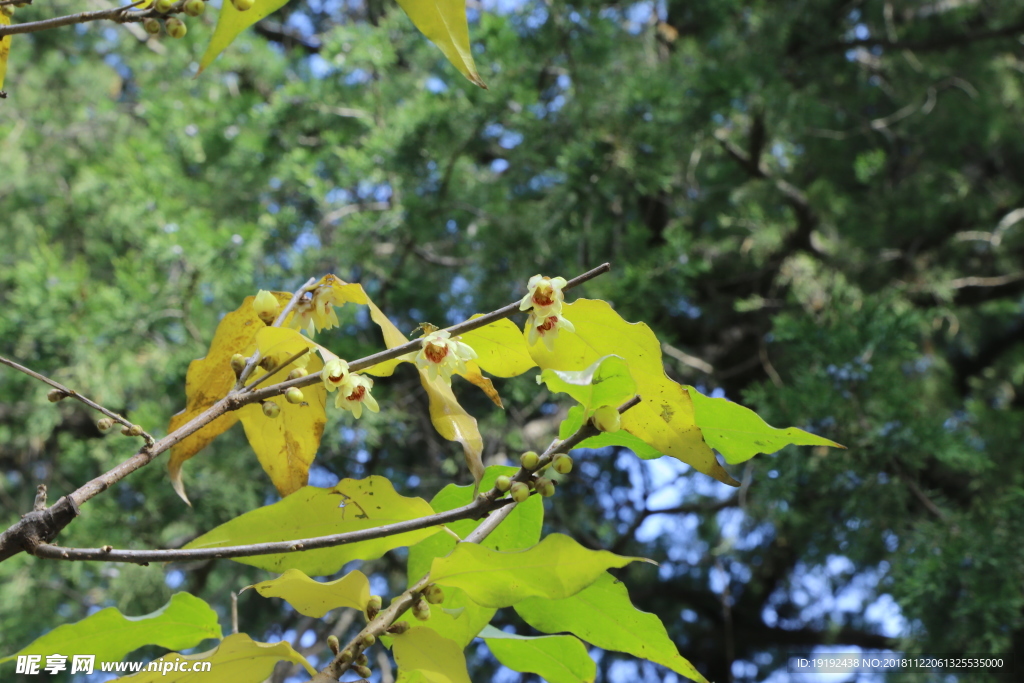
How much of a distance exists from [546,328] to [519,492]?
0.32 ft

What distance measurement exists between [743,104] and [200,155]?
158 cm

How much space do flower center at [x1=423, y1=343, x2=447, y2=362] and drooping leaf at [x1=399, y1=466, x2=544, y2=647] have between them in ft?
0.23

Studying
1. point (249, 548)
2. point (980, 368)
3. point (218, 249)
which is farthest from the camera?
point (980, 368)

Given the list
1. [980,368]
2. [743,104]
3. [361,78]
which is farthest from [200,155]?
[980,368]

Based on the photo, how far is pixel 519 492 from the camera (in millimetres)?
343

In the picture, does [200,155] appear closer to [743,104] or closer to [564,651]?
[743,104]

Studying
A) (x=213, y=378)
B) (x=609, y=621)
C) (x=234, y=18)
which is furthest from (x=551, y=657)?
(x=234, y=18)

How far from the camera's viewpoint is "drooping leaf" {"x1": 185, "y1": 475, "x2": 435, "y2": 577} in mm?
388

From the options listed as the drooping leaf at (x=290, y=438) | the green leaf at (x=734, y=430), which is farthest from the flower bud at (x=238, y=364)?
the green leaf at (x=734, y=430)

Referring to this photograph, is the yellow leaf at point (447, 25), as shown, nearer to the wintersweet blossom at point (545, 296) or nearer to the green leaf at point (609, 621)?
the wintersweet blossom at point (545, 296)

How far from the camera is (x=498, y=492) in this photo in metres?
0.35

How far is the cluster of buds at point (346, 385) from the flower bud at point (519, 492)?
94 millimetres

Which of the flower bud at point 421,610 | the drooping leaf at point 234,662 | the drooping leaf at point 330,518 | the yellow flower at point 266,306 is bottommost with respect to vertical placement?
the drooping leaf at point 234,662

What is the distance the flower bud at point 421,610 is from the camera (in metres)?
0.38
